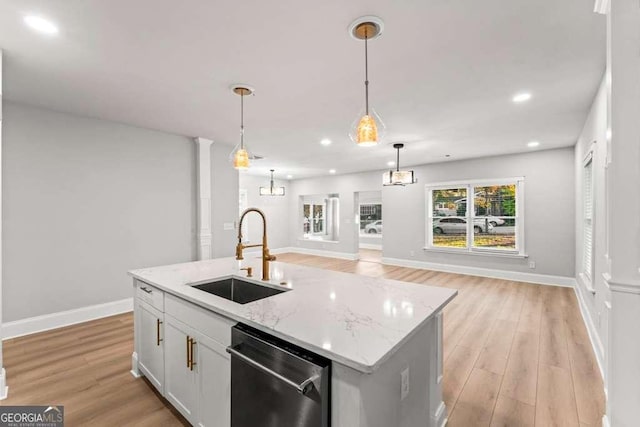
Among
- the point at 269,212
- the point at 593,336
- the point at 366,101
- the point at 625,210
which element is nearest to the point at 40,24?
the point at 366,101

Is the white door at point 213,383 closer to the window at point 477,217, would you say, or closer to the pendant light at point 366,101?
the pendant light at point 366,101

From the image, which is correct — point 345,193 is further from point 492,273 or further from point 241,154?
point 241,154

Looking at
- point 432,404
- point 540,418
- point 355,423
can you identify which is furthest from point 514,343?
point 355,423

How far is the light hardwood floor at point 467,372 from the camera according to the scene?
2004 mm

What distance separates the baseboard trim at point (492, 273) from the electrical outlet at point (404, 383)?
18.6ft

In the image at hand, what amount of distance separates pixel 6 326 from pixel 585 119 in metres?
7.37

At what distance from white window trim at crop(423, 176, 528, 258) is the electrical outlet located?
5677 mm

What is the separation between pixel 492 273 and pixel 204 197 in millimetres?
6009

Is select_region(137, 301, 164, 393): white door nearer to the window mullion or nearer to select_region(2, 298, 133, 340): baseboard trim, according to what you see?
select_region(2, 298, 133, 340): baseboard trim

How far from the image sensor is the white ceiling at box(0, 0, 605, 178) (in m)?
1.75

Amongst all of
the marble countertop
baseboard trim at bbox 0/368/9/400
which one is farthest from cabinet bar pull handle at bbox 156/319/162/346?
baseboard trim at bbox 0/368/9/400

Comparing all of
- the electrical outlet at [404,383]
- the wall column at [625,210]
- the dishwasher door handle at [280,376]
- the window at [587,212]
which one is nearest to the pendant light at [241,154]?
the dishwasher door handle at [280,376]

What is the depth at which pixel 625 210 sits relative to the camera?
4.53 ft

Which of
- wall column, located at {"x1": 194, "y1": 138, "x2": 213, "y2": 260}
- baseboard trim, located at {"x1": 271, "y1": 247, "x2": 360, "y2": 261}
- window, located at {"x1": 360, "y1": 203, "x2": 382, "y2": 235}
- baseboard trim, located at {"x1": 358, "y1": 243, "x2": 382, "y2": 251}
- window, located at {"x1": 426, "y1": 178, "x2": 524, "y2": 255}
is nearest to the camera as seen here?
wall column, located at {"x1": 194, "y1": 138, "x2": 213, "y2": 260}
